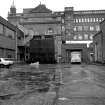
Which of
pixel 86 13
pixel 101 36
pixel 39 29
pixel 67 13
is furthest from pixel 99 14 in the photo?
pixel 101 36

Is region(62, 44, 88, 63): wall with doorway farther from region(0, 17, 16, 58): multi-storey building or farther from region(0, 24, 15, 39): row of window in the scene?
region(0, 24, 15, 39): row of window

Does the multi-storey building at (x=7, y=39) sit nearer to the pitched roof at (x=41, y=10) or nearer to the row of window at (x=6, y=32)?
the row of window at (x=6, y=32)

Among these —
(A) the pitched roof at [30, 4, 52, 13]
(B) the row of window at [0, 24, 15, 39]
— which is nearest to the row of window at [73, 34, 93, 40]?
(A) the pitched roof at [30, 4, 52, 13]

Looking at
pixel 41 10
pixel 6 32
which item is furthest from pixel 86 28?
pixel 6 32

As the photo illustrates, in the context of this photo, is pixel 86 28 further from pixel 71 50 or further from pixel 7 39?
pixel 7 39

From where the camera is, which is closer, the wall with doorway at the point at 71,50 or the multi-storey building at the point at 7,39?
the multi-storey building at the point at 7,39

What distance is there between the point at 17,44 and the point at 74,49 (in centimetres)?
1999

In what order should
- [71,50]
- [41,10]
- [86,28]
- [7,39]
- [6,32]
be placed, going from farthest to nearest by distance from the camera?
[86,28] < [41,10] < [71,50] < [7,39] < [6,32]

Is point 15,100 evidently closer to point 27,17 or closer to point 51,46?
point 51,46

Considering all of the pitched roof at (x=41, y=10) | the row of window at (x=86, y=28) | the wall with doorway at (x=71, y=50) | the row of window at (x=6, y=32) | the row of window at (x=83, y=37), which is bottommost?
the wall with doorway at (x=71, y=50)

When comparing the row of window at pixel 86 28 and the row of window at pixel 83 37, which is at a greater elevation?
the row of window at pixel 86 28

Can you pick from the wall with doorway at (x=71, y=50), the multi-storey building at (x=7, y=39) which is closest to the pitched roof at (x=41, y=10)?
the wall with doorway at (x=71, y=50)

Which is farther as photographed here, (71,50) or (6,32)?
(71,50)

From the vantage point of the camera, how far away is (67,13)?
10025cm
